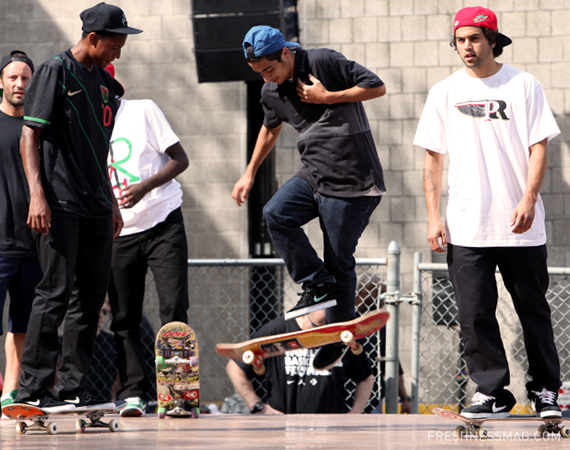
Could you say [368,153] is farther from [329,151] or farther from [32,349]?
[32,349]

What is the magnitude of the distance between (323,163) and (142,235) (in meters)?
1.53

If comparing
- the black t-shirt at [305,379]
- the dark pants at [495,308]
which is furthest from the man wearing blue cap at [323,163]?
the black t-shirt at [305,379]

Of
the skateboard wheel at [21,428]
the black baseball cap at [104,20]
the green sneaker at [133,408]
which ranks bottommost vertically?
the green sneaker at [133,408]

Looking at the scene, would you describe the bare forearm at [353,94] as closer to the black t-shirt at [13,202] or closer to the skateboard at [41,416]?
the skateboard at [41,416]

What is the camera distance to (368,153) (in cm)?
355

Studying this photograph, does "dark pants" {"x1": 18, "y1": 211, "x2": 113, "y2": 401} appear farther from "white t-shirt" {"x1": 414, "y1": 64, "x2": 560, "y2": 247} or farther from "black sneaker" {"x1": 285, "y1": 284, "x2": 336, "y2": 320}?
"white t-shirt" {"x1": 414, "y1": 64, "x2": 560, "y2": 247}

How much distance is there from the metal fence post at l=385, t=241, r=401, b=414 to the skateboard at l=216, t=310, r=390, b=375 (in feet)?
4.41

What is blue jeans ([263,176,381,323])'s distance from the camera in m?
3.55

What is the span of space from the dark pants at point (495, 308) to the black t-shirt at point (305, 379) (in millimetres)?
1599

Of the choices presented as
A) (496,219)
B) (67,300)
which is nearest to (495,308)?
(496,219)

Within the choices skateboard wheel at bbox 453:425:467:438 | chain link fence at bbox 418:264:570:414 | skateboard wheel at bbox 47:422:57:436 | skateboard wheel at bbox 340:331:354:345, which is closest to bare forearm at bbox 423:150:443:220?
skateboard wheel at bbox 340:331:354:345

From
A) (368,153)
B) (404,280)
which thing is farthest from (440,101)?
(404,280)

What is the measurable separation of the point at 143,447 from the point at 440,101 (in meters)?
2.10

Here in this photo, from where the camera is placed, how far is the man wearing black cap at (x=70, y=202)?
11.0ft
